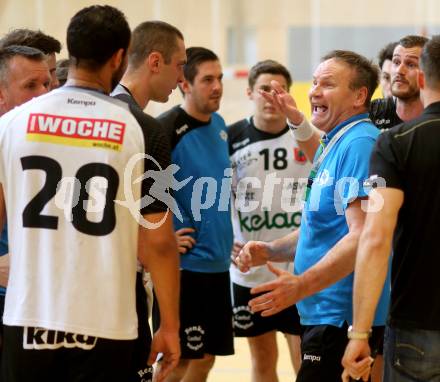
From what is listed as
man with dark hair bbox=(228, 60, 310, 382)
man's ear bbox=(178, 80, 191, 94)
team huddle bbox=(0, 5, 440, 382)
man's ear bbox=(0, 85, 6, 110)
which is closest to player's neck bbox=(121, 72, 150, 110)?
team huddle bbox=(0, 5, 440, 382)

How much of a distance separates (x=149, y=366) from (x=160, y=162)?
38.7 inches

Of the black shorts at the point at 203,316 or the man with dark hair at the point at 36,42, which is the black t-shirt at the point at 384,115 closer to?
the black shorts at the point at 203,316

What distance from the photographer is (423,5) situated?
12977 millimetres

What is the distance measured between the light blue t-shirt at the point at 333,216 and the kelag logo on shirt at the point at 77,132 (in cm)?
120

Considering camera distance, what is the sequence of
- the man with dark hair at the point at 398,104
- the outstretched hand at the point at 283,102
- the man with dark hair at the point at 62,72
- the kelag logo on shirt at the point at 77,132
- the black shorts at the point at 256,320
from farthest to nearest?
the black shorts at the point at 256,320
the man with dark hair at the point at 62,72
the man with dark hair at the point at 398,104
the outstretched hand at the point at 283,102
the kelag logo on shirt at the point at 77,132

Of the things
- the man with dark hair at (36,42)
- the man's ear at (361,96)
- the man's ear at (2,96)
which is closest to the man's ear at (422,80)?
the man's ear at (361,96)

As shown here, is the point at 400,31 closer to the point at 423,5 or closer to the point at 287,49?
the point at 423,5

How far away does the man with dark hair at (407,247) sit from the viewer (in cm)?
316

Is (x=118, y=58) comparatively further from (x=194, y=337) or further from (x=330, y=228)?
(x=194, y=337)

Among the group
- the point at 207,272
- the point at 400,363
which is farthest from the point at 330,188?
the point at 207,272

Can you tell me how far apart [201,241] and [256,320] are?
0.78 meters

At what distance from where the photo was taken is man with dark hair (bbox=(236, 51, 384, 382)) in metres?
3.64

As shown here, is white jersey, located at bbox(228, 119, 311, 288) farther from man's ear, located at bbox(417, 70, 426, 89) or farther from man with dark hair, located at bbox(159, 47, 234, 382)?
man's ear, located at bbox(417, 70, 426, 89)

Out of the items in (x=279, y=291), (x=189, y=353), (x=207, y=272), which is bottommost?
(x=189, y=353)
